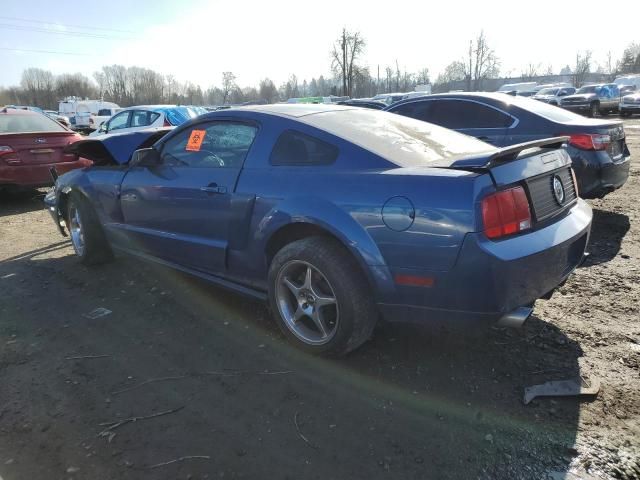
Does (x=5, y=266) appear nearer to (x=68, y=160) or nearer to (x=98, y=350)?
(x=98, y=350)

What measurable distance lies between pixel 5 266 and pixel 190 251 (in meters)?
2.78

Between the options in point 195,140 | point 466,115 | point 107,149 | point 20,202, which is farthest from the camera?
point 20,202

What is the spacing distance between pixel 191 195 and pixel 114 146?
1.64 m

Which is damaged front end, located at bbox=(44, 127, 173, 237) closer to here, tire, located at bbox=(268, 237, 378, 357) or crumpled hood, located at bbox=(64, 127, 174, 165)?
crumpled hood, located at bbox=(64, 127, 174, 165)

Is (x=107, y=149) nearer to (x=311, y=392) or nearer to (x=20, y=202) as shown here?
(x=311, y=392)

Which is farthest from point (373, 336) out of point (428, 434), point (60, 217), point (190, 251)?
point (60, 217)

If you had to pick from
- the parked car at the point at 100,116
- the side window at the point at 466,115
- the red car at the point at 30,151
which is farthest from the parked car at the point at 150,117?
the parked car at the point at 100,116

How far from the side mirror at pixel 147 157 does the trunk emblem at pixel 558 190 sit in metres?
2.99

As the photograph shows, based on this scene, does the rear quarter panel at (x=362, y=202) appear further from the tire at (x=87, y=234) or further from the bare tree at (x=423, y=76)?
the bare tree at (x=423, y=76)

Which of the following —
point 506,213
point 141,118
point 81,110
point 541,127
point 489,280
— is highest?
point 81,110

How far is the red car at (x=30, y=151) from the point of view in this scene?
745 cm

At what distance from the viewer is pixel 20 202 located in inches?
334

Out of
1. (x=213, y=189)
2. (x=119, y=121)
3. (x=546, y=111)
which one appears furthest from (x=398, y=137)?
(x=119, y=121)

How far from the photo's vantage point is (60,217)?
534 cm
